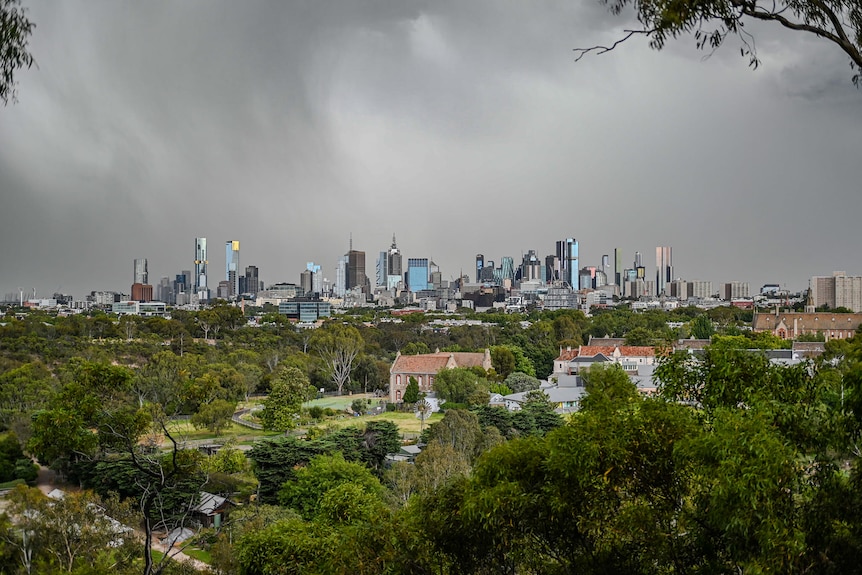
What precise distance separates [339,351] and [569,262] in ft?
458

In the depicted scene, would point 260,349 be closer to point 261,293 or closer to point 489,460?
point 489,460

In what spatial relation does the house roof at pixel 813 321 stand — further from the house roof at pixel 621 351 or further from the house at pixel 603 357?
the house at pixel 603 357

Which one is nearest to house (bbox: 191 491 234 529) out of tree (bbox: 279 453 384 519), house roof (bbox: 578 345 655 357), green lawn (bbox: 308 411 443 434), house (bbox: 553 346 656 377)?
tree (bbox: 279 453 384 519)

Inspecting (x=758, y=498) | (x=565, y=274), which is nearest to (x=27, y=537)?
(x=758, y=498)

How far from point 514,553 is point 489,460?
65 cm

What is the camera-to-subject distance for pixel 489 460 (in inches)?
200

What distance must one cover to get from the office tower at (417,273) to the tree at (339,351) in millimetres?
133836

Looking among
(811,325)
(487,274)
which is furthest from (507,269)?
(811,325)

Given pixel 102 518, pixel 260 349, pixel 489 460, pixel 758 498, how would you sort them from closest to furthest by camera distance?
pixel 758 498, pixel 489 460, pixel 102 518, pixel 260 349

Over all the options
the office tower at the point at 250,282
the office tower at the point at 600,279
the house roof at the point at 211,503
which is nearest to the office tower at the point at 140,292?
the office tower at the point at 250,282

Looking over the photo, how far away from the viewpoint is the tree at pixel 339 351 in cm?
3557

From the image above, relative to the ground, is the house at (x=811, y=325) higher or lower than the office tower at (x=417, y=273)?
lower

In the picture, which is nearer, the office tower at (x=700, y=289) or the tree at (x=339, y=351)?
the tree at (x=339, y=351)

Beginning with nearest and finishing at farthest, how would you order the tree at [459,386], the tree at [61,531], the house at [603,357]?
the tree at [61,531], the tree at [459,386], the house at [603,357]
